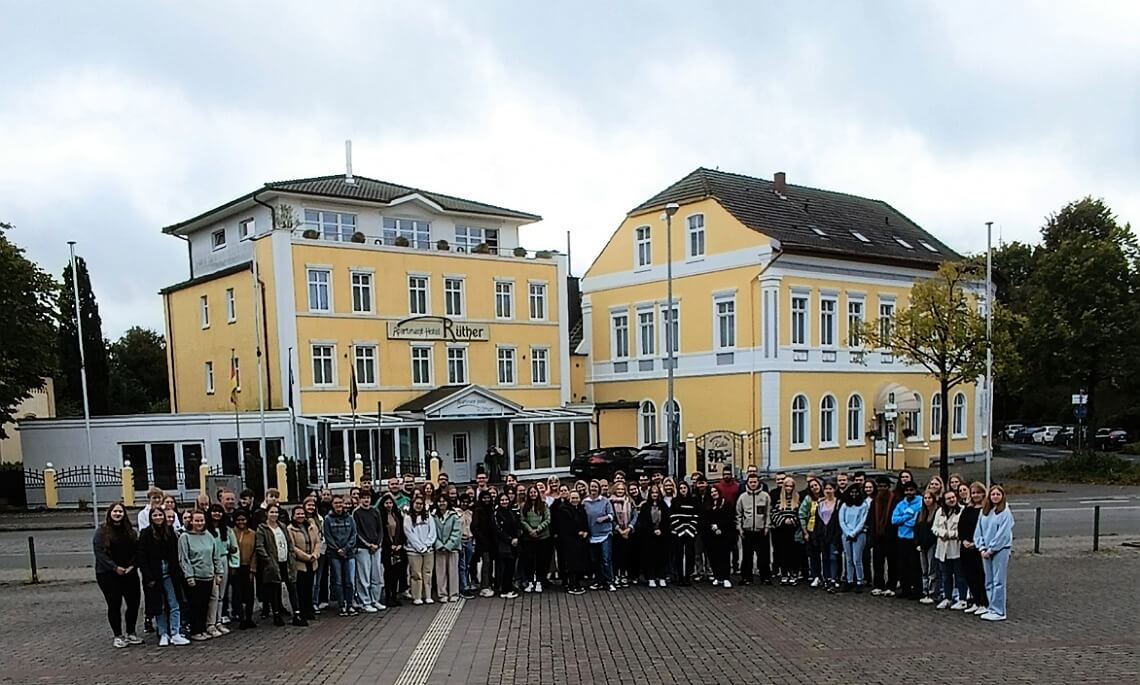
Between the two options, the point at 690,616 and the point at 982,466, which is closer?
the point at 690,616

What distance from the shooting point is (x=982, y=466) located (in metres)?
36.1

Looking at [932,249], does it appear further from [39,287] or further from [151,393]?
[151,393]

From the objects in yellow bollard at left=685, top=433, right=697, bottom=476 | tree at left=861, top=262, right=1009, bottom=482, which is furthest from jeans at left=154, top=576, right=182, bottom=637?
yellow bollard at left=685, top=433, right=697, bottom=476

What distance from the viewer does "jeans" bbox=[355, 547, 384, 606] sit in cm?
1109

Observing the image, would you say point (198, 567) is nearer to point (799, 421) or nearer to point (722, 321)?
point (722, 321)

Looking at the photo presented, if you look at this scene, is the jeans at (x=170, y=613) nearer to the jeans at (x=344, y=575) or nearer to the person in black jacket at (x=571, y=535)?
the jeans at (x=344, y=575)

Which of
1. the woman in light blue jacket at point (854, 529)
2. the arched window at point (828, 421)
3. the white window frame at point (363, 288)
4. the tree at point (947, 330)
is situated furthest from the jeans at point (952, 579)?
the white window frame at point (363, 288)

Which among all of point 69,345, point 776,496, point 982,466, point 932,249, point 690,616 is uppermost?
point 932,249

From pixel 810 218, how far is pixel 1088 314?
12.2 m

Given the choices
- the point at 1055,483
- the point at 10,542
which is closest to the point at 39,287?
the point at 10,542

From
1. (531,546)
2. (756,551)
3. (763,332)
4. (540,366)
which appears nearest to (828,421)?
(763,332)

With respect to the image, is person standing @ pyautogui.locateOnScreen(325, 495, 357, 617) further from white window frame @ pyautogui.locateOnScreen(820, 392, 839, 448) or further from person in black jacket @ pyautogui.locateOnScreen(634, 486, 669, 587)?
white window frame @ pyautogui.locateOnScreen(820, 392, 839, 448)

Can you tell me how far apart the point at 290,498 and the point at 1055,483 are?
83.3 ft

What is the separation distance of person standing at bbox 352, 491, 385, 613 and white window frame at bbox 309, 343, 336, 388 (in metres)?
21.2
